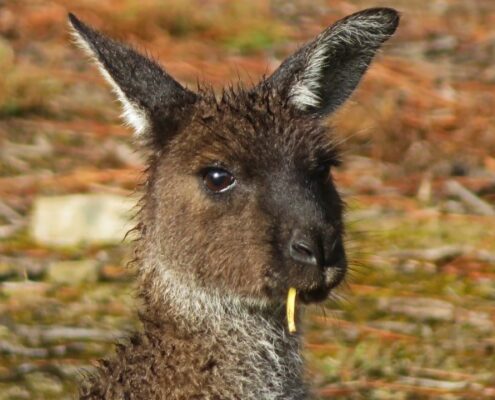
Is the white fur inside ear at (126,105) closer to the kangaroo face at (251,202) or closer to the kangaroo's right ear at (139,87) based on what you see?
the kangaroo's right ear at (139,87)

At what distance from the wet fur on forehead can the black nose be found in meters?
0.37

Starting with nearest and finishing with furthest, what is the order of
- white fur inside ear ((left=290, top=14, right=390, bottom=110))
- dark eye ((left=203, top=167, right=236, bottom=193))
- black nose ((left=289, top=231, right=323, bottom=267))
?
black nose ((left=289, top=231, right=323, bottom=267)) → dark eye ((left=203, top=167, right=236, bottom=193)) → white fur inside ear ((left=290, top=14, right=390, bottom=110))

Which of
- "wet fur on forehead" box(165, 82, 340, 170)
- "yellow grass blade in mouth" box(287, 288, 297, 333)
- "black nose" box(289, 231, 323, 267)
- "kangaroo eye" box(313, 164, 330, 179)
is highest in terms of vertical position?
"wet fur on forehead" box(165, 82, 340, 170)

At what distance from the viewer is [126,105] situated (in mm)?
5969

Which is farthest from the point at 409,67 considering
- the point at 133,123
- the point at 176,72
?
the point at 133,123

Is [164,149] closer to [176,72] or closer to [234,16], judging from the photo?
[176,72]

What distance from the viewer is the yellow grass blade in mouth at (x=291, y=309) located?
5.66 meters

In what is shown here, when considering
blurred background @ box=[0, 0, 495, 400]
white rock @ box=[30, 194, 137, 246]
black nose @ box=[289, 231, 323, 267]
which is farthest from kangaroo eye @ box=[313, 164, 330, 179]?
white rock @ box=[30, 194, 137, 246]

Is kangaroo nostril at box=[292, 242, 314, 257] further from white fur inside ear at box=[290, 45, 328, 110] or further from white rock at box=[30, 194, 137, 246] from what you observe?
white rock at box=[30, 194, 137, 246]

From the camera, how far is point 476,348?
7.88 meters

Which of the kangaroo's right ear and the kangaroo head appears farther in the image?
the kangaroo's right ear

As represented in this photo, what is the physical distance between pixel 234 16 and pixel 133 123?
843 cm

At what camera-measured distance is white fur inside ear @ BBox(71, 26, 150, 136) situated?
5.90 meters

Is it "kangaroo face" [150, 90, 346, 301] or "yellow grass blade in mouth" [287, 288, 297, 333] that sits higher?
"kangaroo face" [150, 90, 346, 301]
